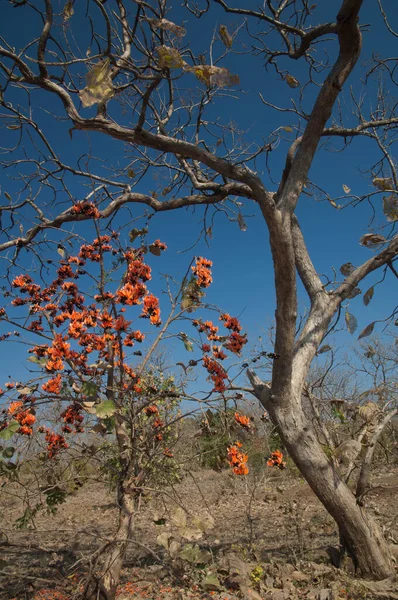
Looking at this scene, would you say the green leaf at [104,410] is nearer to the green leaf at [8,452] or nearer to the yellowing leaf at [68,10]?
the green leaf at [8,452]

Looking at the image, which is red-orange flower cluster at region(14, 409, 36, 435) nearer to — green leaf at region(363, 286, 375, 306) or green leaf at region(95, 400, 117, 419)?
green leaf at region(95, 400, 117, 419)

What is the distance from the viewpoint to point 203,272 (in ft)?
8.40

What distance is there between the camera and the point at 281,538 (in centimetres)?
350

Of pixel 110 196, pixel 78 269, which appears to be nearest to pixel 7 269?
pixel 78 269

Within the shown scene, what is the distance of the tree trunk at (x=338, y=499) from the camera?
231cm

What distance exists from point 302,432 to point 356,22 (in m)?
2.43

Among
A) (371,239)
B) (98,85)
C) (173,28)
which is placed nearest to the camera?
(98,85)

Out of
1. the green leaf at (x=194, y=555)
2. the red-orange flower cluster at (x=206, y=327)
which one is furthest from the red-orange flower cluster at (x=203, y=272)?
the green leaf at (x=194, y=555)

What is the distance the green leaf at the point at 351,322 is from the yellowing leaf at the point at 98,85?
2187 mm

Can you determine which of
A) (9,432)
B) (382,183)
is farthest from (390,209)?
(9,432)

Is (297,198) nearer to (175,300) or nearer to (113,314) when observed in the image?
(175,300)

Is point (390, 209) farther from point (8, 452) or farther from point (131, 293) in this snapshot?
point (8, 452)

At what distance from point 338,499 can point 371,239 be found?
→ 169cm

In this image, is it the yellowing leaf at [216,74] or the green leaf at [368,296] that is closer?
the yellowing leaf at [216,74]
